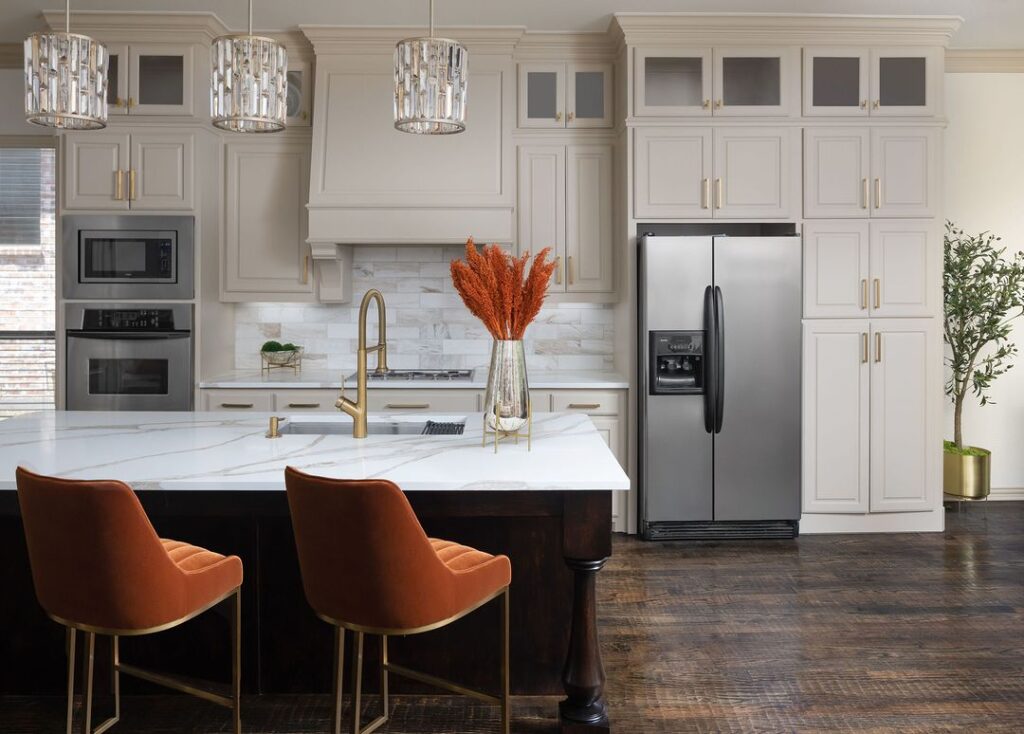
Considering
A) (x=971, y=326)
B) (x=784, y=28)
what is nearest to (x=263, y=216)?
(x=784, y=28)

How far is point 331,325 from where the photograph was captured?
17.6 ft

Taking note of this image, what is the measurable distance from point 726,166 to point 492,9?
1.47 meters

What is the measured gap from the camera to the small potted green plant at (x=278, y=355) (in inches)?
204

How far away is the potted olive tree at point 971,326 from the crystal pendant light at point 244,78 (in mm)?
3916

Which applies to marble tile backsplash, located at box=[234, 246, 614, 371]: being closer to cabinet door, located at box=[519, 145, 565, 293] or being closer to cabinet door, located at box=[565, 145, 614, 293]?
cabinet door, located at box=[565, 145, 614, 293]

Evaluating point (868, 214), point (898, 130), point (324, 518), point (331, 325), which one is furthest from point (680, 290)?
point (324, 518)

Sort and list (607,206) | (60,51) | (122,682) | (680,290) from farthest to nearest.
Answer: (607,206), (680,290), (122,682), (60,51)

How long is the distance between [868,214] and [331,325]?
3.10 m

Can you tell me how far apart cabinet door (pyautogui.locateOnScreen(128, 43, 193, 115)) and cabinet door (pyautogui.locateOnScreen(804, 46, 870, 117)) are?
10.9ft

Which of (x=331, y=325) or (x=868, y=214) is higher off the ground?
(x=868, y=214)

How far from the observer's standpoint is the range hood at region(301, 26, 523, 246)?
15.8ft

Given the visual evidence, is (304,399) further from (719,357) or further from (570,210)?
(719,357)

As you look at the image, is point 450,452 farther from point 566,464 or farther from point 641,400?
point 641,400

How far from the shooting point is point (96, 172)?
4.70 metres
